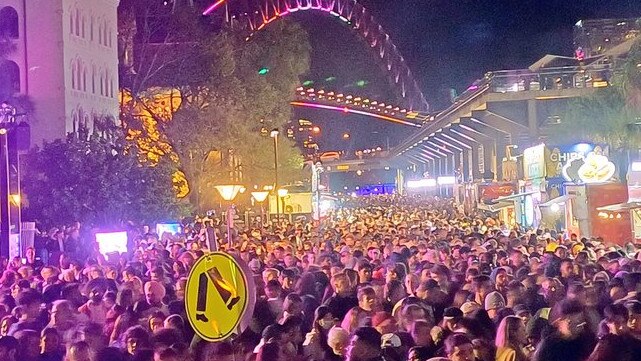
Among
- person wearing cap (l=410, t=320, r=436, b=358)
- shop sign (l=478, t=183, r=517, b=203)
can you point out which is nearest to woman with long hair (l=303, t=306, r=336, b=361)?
person wearing cap (l=410, t=320, r=436, b=358)

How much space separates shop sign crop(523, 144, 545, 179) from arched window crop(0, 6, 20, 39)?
22988 mm

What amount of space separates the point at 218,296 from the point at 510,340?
2947 millimetres

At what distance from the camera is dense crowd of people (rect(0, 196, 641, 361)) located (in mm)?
8609

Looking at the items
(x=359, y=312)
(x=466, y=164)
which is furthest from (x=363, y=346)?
(x=466, y=164)

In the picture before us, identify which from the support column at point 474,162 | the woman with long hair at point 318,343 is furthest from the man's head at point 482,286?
the support column at point 474,162

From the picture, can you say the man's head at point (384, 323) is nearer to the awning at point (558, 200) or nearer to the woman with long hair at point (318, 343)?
the woman with long hair at point (318, 343)

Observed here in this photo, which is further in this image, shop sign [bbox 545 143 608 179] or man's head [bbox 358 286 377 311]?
shop sign [bbox 545 143 608 179]

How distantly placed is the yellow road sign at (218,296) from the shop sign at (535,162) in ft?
92.8

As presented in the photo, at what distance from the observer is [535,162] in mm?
35969

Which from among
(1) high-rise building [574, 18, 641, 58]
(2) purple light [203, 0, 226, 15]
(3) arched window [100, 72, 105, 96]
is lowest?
(3) arched window [100, 72, 105, 96]

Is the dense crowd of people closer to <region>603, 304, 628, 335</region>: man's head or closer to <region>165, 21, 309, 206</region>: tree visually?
<region>603, 304, 628, 335</region>: man's head

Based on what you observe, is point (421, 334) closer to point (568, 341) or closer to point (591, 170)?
point (568, 341)

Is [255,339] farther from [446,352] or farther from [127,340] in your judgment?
[446,352]

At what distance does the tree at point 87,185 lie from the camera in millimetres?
34438
